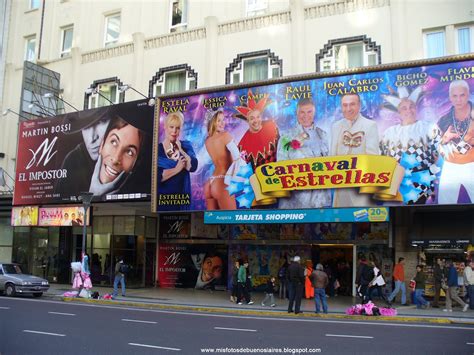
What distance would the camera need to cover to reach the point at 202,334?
11.8 m

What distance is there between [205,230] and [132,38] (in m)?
10.8

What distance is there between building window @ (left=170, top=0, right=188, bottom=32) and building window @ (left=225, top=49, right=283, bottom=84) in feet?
13.3

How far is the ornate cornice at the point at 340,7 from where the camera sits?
21.7 meters

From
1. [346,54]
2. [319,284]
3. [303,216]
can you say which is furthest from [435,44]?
[319,284]

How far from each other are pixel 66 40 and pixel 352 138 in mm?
19771

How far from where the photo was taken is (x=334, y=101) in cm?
1908

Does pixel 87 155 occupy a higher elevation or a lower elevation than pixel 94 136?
lower

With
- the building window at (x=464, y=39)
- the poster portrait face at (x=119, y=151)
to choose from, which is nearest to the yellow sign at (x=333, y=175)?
the building window at (x=464, y=39)

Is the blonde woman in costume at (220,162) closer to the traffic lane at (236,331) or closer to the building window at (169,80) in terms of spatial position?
the building window at (169,80)

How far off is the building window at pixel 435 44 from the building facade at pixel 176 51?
4 cm

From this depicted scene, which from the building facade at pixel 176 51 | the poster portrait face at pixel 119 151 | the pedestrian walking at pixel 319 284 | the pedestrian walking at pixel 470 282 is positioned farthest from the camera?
the poster portrait face at pixel 119 151

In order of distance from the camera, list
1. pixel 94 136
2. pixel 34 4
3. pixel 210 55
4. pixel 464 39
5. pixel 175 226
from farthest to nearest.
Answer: pixel 34 4 < pixel 175 226 < pixel 94 136 < pixel 210 55 < pixel 464 39

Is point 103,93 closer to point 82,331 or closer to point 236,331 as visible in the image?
point 82,331

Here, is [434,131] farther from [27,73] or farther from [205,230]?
[27,73]
